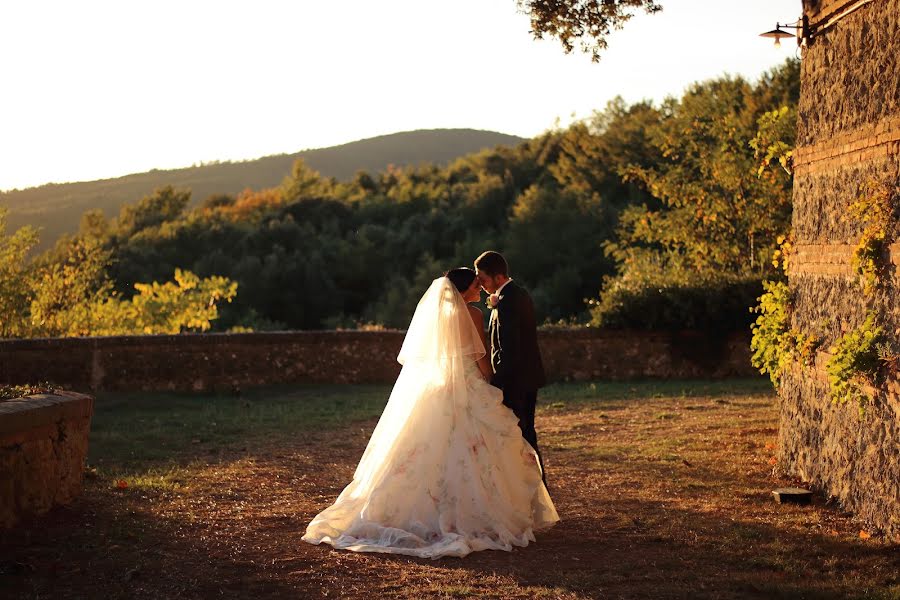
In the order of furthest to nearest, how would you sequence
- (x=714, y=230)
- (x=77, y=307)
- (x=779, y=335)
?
(x=714, y=230) < (x=77, y=307) < (x=779, y=335)

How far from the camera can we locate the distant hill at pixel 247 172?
288 feet

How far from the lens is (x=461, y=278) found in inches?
319

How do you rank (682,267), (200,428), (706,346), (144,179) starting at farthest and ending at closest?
(144,179) < (682,267) < (706,346) < (200,428)

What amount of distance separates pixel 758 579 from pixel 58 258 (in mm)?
48072

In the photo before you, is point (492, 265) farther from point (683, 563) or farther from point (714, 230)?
point (714, 230)

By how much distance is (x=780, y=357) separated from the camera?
995cm

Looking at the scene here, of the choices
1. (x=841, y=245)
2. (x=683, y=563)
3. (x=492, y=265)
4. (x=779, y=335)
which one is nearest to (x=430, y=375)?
(x=492, y=265)

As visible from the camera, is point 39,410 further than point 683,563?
Yes

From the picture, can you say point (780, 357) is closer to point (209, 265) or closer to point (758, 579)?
point (758, 579)

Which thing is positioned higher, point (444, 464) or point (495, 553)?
point (444, 464)

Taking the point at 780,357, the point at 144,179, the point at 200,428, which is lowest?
the point at 200,428

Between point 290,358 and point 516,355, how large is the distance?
11153 mm

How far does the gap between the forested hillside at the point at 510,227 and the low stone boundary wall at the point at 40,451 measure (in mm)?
14144

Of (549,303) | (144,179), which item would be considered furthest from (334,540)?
(144,179)
